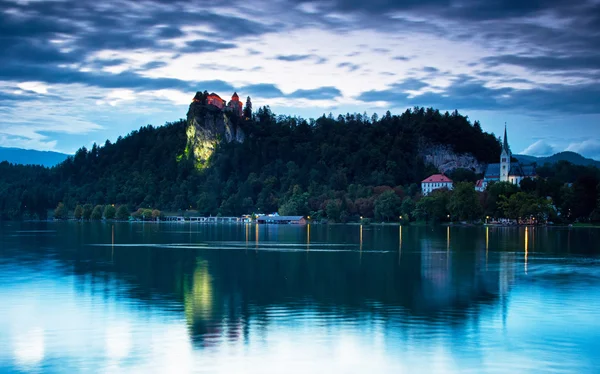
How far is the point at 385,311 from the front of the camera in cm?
2556

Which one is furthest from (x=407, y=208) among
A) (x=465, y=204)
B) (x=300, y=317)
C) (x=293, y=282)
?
(x=300, y=317)

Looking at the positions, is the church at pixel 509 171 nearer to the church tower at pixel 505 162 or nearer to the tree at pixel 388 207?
the church tower at pixel 505 162

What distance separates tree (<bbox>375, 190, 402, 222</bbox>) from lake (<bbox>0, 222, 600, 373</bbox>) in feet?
363

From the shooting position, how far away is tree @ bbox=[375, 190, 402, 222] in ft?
511

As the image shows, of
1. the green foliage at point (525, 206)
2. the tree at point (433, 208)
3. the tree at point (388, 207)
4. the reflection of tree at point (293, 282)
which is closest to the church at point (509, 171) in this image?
the tree at point (388, 207)

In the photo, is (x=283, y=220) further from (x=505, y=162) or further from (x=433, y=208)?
(x=505, y=162)

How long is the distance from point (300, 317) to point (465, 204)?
110252mm

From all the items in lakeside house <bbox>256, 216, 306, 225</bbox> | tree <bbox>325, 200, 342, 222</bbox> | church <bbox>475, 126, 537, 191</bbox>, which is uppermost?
church <bbox>475, 126, 537, 191</bbox>

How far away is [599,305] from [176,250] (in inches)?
1541

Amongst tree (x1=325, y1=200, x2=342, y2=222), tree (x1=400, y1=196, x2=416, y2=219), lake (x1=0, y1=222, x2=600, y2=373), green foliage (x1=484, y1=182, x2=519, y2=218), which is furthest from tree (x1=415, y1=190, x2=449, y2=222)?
lake (x1=0, y1=222, x2=600, y2=373)

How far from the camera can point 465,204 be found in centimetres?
12962

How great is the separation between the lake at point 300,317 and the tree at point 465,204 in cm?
8579

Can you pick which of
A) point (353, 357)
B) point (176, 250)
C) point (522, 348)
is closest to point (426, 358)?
point (353, 357)

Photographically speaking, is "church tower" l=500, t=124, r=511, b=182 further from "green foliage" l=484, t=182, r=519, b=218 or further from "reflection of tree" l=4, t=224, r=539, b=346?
"reflection of tree" l=4, t=224, r=539, b=346
